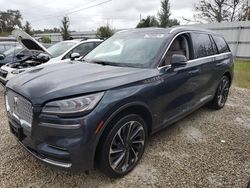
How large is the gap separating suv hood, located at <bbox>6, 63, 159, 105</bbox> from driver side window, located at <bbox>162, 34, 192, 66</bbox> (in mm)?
463

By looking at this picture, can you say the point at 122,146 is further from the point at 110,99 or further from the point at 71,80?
the point at 71,80

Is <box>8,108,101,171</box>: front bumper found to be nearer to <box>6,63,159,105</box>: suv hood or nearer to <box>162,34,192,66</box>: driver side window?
<box>6,63,159,105</box>: suv hood

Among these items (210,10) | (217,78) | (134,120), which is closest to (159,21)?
(210,10)

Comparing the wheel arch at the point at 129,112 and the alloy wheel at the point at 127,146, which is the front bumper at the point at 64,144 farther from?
the alloy wheel at the point at 127,146

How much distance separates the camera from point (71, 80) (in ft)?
8.32

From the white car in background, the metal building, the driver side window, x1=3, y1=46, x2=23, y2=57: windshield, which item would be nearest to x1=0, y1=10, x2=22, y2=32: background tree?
the metal building

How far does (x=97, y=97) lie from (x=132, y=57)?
122 centimetres

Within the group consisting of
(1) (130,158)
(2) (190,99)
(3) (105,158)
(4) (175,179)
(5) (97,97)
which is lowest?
(4) (175,179)

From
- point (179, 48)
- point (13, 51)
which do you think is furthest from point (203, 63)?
point (13, 51)

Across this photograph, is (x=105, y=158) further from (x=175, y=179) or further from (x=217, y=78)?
(x=217, y=78)

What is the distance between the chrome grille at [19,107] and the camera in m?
2.38

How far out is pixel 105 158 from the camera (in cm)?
252

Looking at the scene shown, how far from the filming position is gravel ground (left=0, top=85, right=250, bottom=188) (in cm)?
274

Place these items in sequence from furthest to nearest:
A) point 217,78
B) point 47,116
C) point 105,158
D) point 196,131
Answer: point 217,78 < point 196,131 < point 105,158 < point 47,116
